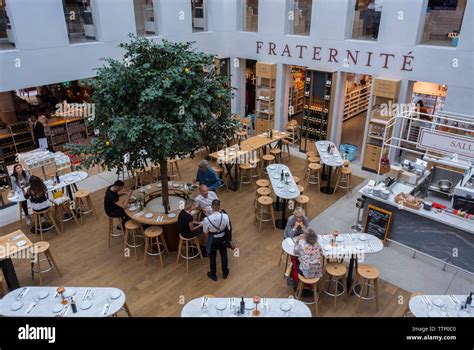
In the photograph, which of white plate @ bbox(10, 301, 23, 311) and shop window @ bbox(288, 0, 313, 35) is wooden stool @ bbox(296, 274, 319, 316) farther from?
shop window @ bbox(288, 0, 313, 35)

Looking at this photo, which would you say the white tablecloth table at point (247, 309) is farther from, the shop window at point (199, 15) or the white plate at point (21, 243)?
the shop window at point (199, 15)

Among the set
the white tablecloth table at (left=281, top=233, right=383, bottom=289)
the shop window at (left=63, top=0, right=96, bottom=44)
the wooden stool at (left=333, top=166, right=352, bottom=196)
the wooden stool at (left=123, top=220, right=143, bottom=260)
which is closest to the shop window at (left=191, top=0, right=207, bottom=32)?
the shop window at (left=63, top=0, right=96, bottom=44)

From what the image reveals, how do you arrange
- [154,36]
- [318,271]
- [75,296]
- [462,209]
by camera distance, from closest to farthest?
[75,296] < [318,271] < [462,209] < [154,36]

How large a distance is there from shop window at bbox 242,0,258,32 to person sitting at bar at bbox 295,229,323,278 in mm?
8780

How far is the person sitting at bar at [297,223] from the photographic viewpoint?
6105mm

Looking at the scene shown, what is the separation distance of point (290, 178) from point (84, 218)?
189 inches

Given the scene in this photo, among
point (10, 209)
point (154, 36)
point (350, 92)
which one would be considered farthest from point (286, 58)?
point (10, 209)

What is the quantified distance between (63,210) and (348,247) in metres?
6.33

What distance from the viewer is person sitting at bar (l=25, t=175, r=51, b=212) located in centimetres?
737

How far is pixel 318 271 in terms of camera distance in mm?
5691

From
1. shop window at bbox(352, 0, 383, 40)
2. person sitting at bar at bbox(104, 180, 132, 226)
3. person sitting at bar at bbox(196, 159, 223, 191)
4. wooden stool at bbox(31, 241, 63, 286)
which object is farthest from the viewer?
shop window at bbox(352, 0, 383, 40)

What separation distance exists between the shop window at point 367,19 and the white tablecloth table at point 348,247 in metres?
6.21

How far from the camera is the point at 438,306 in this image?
190 inches

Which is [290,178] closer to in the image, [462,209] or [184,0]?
[462,209]
